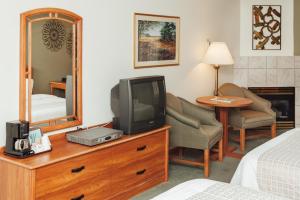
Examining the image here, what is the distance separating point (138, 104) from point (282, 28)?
365 centimetres

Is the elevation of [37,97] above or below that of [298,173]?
above

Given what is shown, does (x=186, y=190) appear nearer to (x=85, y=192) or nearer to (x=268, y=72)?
(x=85, y=192)

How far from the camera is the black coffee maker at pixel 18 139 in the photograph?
9.46ft

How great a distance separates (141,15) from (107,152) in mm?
1706

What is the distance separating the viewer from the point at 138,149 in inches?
146

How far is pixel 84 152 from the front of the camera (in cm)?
309

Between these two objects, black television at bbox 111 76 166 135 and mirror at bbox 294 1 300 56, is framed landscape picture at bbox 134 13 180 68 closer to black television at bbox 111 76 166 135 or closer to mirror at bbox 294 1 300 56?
black television at bbox 111 76 166 135

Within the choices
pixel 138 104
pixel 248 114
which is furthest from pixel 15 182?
pixel 248 114

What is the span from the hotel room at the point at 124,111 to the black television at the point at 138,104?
0.03 ft

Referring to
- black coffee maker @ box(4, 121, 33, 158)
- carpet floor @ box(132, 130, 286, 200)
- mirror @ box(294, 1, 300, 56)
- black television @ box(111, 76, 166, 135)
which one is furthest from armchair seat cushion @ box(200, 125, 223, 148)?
mirror @ box(294, 1, 300, 56)

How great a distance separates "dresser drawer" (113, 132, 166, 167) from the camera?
3467mm

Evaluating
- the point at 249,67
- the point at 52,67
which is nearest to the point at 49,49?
the point at 52,67

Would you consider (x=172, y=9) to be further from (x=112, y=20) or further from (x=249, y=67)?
(x=249, y=67)

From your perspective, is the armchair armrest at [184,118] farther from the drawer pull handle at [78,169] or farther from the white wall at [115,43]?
the drawer pull handle at [78,169]
